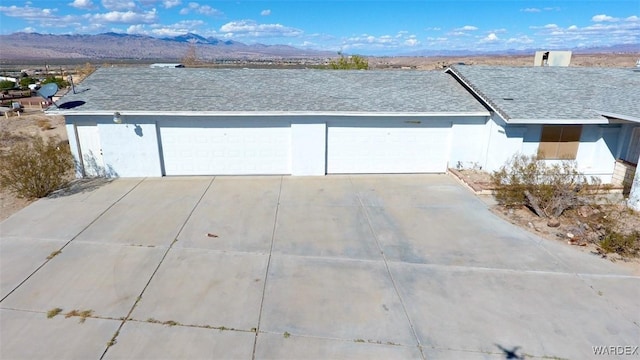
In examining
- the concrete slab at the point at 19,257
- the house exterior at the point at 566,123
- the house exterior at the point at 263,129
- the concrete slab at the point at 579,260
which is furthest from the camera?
the house exterior at the point at 263,129

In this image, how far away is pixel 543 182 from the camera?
37.0 feet

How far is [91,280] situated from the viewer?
7.70 metres

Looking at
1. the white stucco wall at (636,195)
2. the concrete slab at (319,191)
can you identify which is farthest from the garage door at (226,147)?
the white stucco wall at (636,195)

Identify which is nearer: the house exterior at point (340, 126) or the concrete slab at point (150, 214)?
the concrete slab at point (150, 214)

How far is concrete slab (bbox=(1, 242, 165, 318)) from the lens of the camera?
696 centimetres

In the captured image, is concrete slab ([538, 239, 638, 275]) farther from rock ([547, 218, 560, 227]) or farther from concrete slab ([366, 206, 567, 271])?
rock ([547, 218, 560, 227])

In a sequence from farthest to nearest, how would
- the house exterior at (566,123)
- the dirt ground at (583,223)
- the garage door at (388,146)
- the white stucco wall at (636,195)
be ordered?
1. the garage door at (388,146)
2. the house exterior at (566,123)
3. the white stucco wall at (636,195)
4. the dirt ground at (583,223)

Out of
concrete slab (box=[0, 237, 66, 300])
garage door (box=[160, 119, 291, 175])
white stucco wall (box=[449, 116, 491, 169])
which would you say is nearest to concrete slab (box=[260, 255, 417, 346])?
concrete slab (box=[0, 237, 66, 300])

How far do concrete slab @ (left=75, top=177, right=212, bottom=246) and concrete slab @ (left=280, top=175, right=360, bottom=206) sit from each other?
2834 millimetres

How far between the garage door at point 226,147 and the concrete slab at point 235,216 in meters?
0.58

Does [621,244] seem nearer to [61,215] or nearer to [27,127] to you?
[61,215]

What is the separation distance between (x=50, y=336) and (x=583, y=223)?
11981 millimetres

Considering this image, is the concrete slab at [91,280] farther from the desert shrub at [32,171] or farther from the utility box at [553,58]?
the utility box at [553,58]

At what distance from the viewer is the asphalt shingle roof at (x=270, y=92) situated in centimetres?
1374
